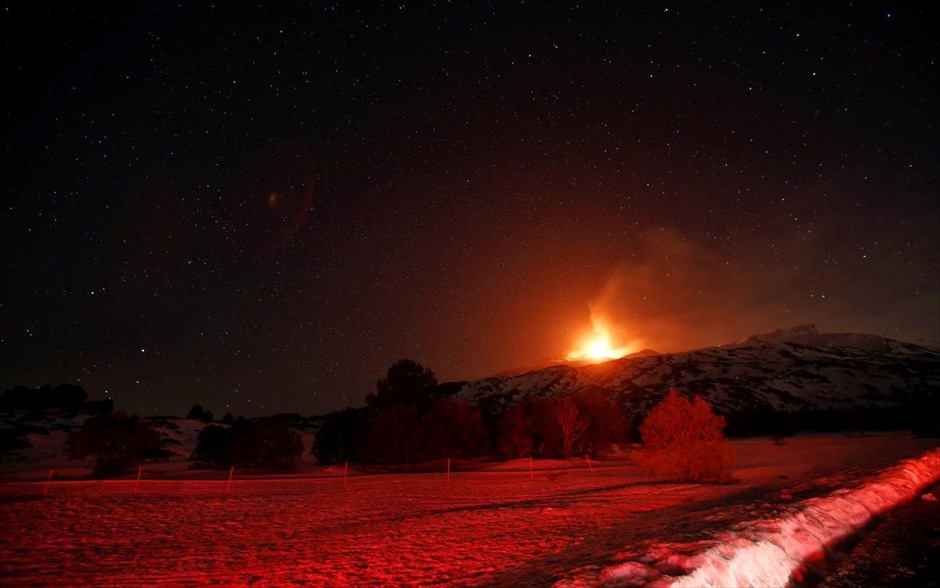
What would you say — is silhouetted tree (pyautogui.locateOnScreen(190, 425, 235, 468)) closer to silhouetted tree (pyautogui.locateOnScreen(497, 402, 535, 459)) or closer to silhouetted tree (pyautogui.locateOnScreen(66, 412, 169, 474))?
silhouetted tree (pyautogui.locateOnScreen(66, 412, 169, 474))

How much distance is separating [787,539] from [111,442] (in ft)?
169

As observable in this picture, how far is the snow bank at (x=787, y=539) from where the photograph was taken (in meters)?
7.27

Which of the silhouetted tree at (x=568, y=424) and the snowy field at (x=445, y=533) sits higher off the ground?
the silhouetted tree at (x=568, y=424)

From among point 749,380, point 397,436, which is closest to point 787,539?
point 397,436

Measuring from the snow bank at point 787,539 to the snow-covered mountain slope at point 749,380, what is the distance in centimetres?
7617

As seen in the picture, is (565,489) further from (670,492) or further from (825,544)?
(825,544)

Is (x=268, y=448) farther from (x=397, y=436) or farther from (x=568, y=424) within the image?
(x=568, y=424)

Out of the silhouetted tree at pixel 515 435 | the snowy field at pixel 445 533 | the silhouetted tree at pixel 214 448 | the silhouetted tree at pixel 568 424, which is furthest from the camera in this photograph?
the silhouetted tree at pixel 214 448

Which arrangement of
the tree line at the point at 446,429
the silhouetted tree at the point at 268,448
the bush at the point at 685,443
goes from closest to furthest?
the bush at the point at 685,443 < the tree line at the point at 446,429 < the silhouetted tree at the point at 268,448

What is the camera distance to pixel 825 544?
10.3 metres

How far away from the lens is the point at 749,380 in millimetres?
132000

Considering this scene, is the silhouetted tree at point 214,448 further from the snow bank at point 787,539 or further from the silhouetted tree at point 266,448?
the snow bank at point 787,539

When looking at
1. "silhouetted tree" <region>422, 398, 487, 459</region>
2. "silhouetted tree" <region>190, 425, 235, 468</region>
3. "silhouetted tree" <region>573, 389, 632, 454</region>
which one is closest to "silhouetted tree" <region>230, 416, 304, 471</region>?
"silhouetted tree" <region>190, 425, 235, 468</region>

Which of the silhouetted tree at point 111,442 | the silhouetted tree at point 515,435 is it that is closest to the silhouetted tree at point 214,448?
the silhouetted tree at point 111,442
